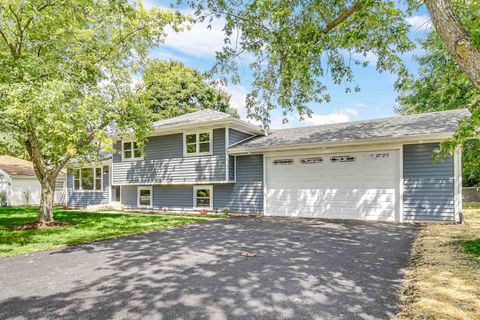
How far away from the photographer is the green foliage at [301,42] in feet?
20.8

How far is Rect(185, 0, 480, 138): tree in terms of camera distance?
6277 mm

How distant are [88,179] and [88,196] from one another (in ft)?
3.55

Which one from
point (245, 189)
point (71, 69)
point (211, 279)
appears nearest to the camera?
point (211, 279)

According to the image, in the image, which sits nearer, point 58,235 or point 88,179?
point 58,235

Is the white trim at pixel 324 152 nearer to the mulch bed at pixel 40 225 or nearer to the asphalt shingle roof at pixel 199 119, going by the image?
the asphalt shingle roof at pixel 199 119

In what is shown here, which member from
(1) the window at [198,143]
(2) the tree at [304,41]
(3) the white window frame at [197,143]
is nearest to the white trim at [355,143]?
(3) the white window frame at [197,143]

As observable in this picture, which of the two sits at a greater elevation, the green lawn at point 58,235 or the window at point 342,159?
the window at point 342,159

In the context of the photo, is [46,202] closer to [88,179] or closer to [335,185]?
[88,179]

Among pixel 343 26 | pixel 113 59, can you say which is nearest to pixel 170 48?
pixel 113 59

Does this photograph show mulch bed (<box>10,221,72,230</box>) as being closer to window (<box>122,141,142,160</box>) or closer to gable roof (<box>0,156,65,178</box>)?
window (<box>122,141,142,160</box>)

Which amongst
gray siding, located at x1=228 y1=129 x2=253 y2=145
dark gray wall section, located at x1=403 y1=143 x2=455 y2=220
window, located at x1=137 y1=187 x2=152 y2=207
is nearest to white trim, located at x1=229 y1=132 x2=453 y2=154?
dark gray wall section, located at x1=403 y1=143 x2=455 y2=220

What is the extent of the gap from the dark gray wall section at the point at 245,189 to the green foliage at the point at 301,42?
4.95 meters

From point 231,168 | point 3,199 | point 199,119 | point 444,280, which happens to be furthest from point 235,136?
point 3,199

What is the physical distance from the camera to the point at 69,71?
30.3ft
